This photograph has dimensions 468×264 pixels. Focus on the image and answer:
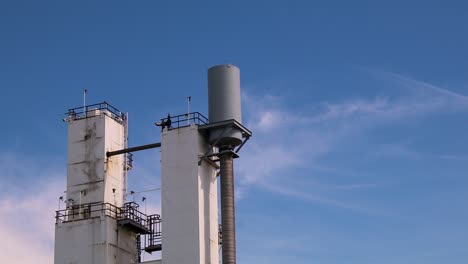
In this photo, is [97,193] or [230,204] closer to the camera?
[230,204]

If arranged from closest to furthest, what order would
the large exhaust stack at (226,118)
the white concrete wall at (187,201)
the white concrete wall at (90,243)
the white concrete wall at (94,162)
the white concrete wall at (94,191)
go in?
the white concrete wall at (187,201)
the large exhaust stack at (226,118)
the white concrete wall at (90,243)
the white concrete wall at (94,191)
the white concrete wall at (94,162)

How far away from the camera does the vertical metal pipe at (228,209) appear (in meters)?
61.6

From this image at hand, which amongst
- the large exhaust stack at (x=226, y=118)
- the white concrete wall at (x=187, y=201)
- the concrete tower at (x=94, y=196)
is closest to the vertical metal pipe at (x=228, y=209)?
the large exhaust stack at (x=226, y=118)

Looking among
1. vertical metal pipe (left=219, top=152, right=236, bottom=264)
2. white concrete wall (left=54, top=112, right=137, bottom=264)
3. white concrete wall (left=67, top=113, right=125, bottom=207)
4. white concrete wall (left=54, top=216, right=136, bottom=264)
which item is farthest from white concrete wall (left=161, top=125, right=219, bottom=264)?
white concrete wall (left=67, top=113, right=125, bottom=207)

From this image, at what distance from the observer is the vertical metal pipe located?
2426 inches

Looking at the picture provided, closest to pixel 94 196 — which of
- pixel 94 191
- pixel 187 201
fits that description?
pixel 94 191

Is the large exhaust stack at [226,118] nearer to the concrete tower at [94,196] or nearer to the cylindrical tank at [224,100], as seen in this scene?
the cylindrical tank at [224,100]

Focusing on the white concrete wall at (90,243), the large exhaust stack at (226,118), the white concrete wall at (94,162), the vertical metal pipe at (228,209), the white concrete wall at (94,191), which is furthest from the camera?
the white concrete wall at (94,162)

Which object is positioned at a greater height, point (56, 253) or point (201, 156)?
point (201, 156)

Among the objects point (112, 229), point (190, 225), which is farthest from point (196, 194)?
point (112, 229)

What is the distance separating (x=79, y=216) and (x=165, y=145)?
8.47 metres

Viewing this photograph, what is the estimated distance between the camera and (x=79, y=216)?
67.3 metres

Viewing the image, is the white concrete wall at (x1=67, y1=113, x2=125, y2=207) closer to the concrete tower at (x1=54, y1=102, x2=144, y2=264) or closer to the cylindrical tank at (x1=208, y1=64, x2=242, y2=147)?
the concrete tower at (x1=54, y1=102, x2=144, y2=264)

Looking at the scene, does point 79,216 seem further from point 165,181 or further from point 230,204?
point 230,204
